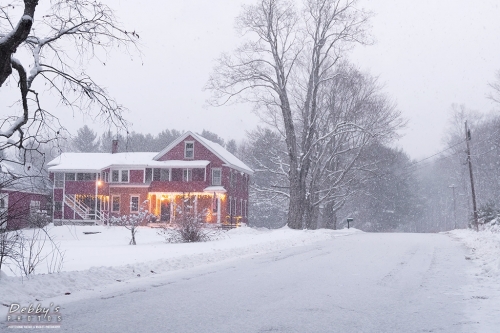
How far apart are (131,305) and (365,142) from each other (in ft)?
99.6

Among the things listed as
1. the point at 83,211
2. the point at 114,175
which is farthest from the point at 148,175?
the point at 83,211

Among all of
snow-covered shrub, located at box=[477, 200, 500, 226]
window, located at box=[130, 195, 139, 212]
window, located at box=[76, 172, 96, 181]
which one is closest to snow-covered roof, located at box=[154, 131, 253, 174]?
window, located at box=[130, 195, 139, 212]

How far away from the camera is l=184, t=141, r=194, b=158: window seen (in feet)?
148

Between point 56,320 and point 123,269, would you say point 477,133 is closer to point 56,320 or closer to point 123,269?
point 123,269

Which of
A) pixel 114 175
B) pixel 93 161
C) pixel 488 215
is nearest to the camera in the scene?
pixel 488 215

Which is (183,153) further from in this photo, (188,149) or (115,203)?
(115,203)

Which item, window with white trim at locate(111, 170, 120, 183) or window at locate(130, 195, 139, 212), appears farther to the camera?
window with white trim at locate(111, 170, 120, 183)

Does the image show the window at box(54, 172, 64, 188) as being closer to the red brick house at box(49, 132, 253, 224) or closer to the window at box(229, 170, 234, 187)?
the red brick house at box(49, 132, 253, 224)

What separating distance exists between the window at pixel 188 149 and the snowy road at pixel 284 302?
33.1 meters

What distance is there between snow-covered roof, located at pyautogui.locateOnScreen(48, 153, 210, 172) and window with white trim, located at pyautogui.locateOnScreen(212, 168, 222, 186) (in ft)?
4.02

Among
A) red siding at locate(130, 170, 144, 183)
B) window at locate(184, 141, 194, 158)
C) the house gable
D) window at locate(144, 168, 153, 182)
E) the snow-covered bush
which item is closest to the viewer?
the snow-covered bush

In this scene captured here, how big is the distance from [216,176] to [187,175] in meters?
2.54

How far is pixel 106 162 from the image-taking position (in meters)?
46.5

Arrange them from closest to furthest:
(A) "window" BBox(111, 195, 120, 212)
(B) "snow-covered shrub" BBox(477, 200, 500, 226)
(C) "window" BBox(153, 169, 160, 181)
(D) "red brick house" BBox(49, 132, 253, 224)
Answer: (B) "snow-covered shrub" BBox(477, 200, 500, 226) < (D) "red brick house" BBox(49, 132, 253, 224) < (C) "window" BBox(153, 169, 160, 181) < (A) "window" BBox(111, 195, 120, 212)
